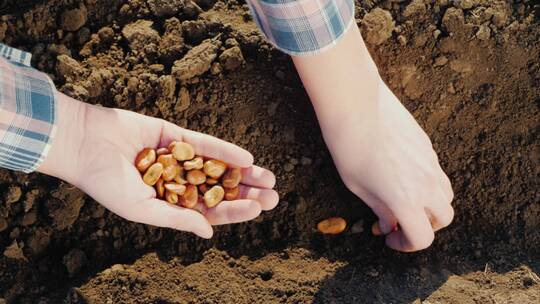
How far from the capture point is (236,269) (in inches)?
66.6

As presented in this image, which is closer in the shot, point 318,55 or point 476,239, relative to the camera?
point 318,55

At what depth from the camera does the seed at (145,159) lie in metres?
1.54

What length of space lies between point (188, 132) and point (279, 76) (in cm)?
32

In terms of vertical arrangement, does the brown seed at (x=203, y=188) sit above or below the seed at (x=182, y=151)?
below

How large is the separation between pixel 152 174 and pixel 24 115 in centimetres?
31

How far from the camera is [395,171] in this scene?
1.65 m

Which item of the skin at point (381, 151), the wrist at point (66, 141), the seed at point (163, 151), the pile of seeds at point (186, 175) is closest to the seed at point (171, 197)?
the pile of seeds at point (186, 175)

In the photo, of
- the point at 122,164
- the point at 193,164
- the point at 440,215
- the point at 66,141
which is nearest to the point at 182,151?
the point at 193,164

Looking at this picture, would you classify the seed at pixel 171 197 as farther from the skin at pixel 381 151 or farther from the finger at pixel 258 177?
the skin at pixel 381 151

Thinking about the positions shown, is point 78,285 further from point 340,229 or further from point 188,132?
point 340,229

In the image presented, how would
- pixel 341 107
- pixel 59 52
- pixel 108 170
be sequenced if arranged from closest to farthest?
pixel 108 170 < pixel 341 107 < pixel 59 52

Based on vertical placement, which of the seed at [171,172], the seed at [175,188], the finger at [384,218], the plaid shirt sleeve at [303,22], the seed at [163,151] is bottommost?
A: the finger at [384,218]

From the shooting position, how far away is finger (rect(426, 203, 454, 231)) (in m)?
1.66

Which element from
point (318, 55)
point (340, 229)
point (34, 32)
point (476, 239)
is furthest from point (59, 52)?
point (476, 239)
